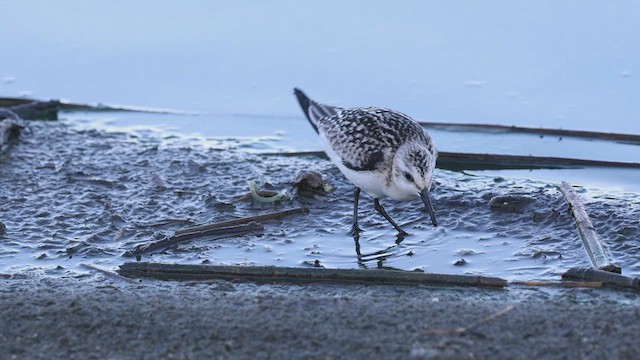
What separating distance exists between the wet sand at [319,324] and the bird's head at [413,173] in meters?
1.44

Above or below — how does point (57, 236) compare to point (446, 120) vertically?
below

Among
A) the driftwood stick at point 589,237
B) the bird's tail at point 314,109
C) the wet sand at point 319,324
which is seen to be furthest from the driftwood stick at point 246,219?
the driftwood stick at point 589,237

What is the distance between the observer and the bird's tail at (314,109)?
9.16 metres

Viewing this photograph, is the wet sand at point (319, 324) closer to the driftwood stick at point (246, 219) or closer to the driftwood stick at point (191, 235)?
the driftwood stick at point (191, 235)

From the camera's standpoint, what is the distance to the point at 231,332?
5367 mm

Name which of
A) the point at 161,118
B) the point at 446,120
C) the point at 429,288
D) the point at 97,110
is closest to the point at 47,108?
the point at 97,110

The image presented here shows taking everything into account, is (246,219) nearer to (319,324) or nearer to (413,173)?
(413,173)

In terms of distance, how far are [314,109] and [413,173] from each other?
1.99 meters

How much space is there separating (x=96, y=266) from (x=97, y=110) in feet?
14.6

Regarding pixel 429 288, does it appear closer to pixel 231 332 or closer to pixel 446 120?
pixel 231 332

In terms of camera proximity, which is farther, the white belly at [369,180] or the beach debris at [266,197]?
the beach debris at [266,197]

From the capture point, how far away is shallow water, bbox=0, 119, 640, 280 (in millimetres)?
7434

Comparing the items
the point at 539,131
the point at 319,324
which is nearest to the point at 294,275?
the point at 319,324

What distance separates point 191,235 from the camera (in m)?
7.70
